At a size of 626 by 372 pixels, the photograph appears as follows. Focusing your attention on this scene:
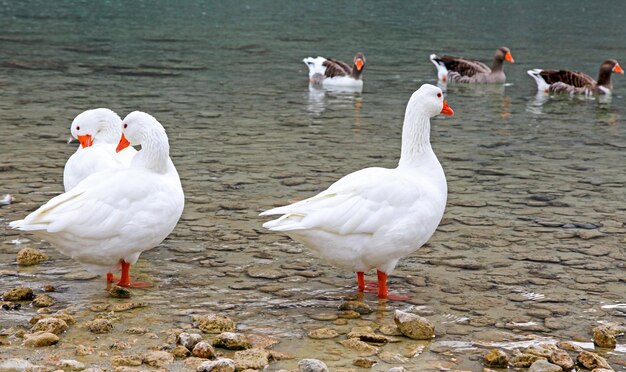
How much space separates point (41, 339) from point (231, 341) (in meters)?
1.26

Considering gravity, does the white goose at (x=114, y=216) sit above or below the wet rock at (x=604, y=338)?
above

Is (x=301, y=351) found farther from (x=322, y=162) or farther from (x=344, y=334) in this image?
(x=322, y=162)

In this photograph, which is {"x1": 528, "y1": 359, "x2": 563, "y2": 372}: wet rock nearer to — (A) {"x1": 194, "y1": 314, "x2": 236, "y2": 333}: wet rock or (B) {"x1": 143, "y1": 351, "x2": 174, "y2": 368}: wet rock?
(A) {"x1": 194, "y1": 314, "x2": 236, "y2": 333}: wet rock

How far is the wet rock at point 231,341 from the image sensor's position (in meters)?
6.20

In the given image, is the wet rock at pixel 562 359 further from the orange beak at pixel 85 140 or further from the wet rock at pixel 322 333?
the orange beak at pixel 85 140

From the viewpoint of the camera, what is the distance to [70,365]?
5.71m

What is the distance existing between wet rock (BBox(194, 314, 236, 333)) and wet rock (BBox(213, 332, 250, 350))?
0.89ft

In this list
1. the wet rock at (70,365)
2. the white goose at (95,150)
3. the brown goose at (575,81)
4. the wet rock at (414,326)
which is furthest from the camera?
the brown goose at (575,81)

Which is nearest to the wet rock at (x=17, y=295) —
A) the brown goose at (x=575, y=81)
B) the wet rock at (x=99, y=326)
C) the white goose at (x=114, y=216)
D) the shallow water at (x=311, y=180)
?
the shallow water at (x=311, y=180)

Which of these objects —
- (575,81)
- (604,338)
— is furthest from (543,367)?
(575,81)

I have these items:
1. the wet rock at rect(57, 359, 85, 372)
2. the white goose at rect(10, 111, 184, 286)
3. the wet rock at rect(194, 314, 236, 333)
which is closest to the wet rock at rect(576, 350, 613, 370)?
the wet rock at rect(194, 314, 236, 333)

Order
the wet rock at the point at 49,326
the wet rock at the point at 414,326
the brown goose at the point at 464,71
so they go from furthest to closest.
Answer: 1. the brown goose at the point at 464,71
2. the wet rock at the point at 414,326
3. the wet rock at the point at 49,326

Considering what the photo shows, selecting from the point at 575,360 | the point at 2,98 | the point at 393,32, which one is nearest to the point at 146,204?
the point at 575,360

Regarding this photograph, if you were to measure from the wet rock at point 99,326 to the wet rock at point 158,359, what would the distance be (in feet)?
2.00
